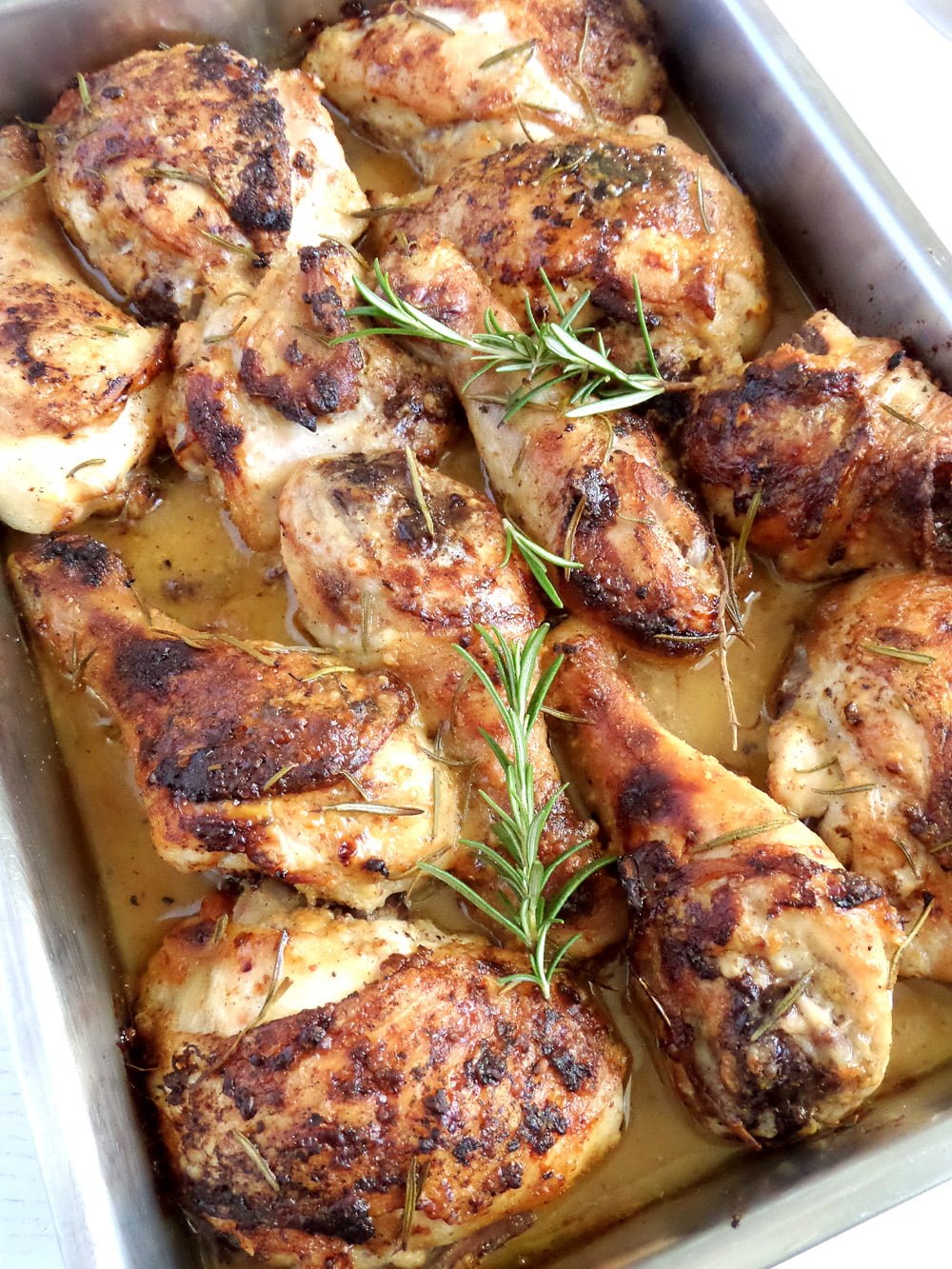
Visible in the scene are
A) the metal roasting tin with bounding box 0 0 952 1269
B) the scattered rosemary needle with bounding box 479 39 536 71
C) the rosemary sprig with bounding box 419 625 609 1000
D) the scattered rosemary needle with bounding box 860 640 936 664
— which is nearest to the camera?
the metal roasting tin with bounding box 0 0 952 1269

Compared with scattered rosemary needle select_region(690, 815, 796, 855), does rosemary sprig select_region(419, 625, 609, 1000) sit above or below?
below

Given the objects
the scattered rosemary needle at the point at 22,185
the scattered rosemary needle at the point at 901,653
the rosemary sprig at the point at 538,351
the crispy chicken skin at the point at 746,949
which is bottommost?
the scattered rosemary needle at the point at 22,185

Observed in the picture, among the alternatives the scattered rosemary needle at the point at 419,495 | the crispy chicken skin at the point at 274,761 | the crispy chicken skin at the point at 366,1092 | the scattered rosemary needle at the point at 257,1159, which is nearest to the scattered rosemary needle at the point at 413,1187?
the crispy chicken skin at the point at 366,1092

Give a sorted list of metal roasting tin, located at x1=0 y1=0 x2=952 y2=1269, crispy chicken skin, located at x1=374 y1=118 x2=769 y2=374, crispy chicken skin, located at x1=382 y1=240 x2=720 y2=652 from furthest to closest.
Answer: crispy chicken skin, located at x1=374 y1=118 x2=769 y2=374, crispy chicken skin, located at x1=382 y1=240 x2=720 y2=652, metal roasting tin, located at x1=0 y1=0 x2=952 y2=1269

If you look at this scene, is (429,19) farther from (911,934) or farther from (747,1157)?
(747,1157)

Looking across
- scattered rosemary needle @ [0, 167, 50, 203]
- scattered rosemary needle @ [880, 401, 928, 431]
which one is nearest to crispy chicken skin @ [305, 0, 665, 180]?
scattered rosemary needle @ [0, 167, 50, 203]

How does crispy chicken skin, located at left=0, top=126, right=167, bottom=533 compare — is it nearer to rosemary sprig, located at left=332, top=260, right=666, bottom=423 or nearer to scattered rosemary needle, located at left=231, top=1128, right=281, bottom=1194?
rosemary sprig, located at left=332, top=260, right=666, bottom=423

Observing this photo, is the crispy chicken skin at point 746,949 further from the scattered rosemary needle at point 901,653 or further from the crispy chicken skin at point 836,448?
the crispy chicken skin at point 836,448
